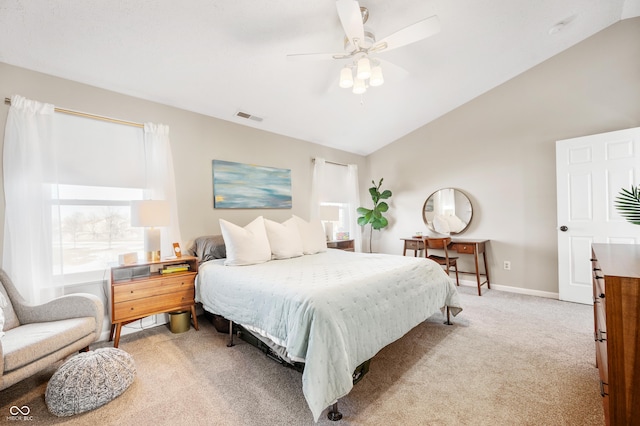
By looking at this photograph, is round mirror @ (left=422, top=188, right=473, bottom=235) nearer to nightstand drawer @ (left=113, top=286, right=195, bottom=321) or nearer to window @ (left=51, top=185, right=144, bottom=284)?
nightstand drawer @ (left=113, top=286, right=195, bottom=321)

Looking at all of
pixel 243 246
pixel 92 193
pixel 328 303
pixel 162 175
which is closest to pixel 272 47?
pixel 162 175

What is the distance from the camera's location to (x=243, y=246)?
2.76 meters

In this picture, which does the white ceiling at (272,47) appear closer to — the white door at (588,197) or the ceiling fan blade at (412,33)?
the ceiling fan blade at (412,33)

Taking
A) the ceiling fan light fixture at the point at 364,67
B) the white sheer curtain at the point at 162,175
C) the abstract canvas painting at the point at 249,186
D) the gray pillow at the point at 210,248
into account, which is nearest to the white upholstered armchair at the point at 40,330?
A: the white sheer curtain at the point at 162,175

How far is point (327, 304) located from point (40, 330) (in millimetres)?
1996

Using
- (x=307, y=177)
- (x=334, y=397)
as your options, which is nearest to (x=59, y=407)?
(x=334, y=397)

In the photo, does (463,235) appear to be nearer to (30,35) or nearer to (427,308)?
(427,308)

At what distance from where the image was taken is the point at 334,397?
4.82ft

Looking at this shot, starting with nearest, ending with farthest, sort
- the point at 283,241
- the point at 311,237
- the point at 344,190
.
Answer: the point at 283,241, the point at 311,237, the point at 344,190

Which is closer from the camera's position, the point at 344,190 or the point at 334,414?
the point at 334,414

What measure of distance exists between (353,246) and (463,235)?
5.98 ft

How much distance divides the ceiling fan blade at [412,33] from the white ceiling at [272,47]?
1.34 ft

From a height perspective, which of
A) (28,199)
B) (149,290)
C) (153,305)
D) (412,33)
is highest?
(412,33)

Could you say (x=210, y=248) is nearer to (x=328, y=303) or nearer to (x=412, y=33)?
(x=328, y=303)
